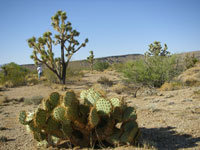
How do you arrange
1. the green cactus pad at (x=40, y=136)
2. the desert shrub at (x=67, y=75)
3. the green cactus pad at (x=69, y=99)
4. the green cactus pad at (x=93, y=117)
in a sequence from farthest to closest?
the desert shrub at (x=67, y=75), the green cactus pad at (x=40, y=136), the green cactus pad at (x=69, y=99), the green cactus pad at (x=93, y=117)

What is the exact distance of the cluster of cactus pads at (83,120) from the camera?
3.42m

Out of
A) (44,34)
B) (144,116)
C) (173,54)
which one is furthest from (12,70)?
(144,116)

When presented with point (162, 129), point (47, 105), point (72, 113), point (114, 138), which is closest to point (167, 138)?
point (162, 129)

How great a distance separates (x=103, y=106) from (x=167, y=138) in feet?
5.09

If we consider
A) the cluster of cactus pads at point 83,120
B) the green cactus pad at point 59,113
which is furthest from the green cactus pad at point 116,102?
the green cactus pad at point 59,113

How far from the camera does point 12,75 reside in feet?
58.9

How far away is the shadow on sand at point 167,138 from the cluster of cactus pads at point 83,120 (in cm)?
47

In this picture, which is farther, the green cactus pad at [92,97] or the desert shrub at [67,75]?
the desert shrub at [67,75]

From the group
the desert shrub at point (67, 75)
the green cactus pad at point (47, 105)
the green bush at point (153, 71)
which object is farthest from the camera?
the desert shrub at point (67, 75)

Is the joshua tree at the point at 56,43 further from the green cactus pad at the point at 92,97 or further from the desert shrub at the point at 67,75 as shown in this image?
the green cactus pad at the point at 92,97

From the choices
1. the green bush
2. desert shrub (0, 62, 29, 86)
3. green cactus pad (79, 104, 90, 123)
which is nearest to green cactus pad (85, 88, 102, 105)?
green cactus pad (79, 104, 90, 123)

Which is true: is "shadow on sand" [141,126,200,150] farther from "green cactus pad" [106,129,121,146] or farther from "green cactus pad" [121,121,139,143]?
"green cactus pad" [106,129,121,146]

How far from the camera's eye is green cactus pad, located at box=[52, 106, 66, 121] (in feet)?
11.0

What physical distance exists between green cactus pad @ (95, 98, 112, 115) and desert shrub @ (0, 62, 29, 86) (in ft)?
51.0
